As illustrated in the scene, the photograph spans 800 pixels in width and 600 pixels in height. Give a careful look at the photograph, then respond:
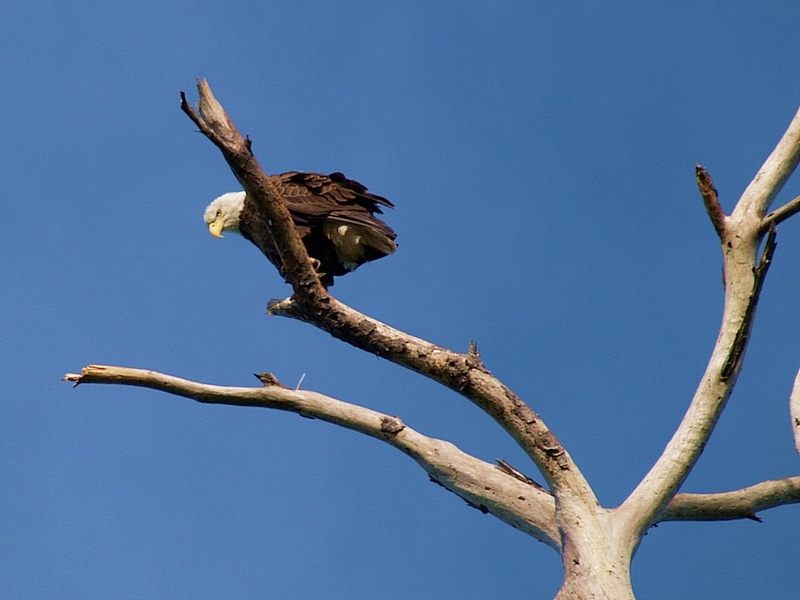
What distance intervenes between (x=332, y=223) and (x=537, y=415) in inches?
77.4

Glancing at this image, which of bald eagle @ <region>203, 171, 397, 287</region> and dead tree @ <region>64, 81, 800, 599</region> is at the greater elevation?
bald eagle @ <region>203, 171, 397, 287</region>

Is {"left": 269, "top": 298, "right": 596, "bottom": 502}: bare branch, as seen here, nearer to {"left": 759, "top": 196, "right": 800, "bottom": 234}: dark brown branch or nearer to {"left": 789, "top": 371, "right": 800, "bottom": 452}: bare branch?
{"left": 789, "top": 371, "right": 800, "bottom": 452}: bare branch

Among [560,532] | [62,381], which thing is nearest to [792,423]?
[560,532]

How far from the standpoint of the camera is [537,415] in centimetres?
390

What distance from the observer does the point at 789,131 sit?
159 inches

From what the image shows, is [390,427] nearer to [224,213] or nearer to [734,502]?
[734,502]

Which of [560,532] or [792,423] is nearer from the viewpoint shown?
[560,532]

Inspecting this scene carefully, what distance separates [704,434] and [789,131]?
1429 mm

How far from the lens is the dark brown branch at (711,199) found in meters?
3.82

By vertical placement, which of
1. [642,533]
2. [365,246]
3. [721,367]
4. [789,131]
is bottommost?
[642,533]

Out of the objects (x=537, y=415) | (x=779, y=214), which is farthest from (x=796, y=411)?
(x=537, y=415)

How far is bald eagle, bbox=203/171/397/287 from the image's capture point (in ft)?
17.4

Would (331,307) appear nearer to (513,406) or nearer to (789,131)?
(513,406)

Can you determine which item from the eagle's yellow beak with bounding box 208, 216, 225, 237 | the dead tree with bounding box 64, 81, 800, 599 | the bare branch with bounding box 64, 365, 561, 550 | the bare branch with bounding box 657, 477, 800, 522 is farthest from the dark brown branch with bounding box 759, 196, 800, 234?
the eagle's yellow beak with bounding box 208, 216, 225, 237
